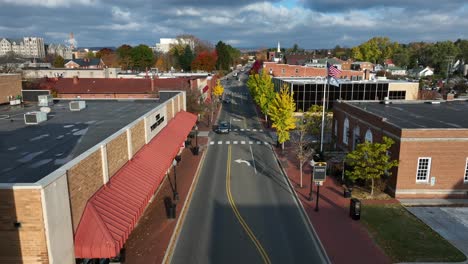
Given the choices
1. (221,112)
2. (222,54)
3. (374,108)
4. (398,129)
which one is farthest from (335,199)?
(222,54)

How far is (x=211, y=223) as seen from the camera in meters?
22.4

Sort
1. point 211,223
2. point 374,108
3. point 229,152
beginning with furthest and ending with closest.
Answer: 1. point 229,152
2. point 374,108
3. point 211,223

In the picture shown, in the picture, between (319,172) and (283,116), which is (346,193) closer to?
(319,172)

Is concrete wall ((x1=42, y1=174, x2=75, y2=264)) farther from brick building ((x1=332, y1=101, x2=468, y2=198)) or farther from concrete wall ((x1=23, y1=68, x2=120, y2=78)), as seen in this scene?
concrete wall ((x1=23, y1=68, x2=120, y2=78))

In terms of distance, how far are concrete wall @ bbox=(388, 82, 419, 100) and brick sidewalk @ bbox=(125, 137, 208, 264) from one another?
45.3 m

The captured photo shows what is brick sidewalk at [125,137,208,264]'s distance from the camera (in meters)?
18.5

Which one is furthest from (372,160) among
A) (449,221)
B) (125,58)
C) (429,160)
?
(125,58)

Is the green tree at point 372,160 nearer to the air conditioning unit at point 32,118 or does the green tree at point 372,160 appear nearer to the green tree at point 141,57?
the air conditioning unit at point 32,118

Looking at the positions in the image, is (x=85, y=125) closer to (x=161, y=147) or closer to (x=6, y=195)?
(x=161, y=147)

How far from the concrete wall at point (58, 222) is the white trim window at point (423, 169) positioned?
79.2 ft

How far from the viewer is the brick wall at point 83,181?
538 inches

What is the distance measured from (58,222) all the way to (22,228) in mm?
1119

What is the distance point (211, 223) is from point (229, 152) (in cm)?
1897

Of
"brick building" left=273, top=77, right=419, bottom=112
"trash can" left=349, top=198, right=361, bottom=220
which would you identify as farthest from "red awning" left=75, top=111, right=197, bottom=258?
"brick building" left=273, top=77, right=419, bottom=112
